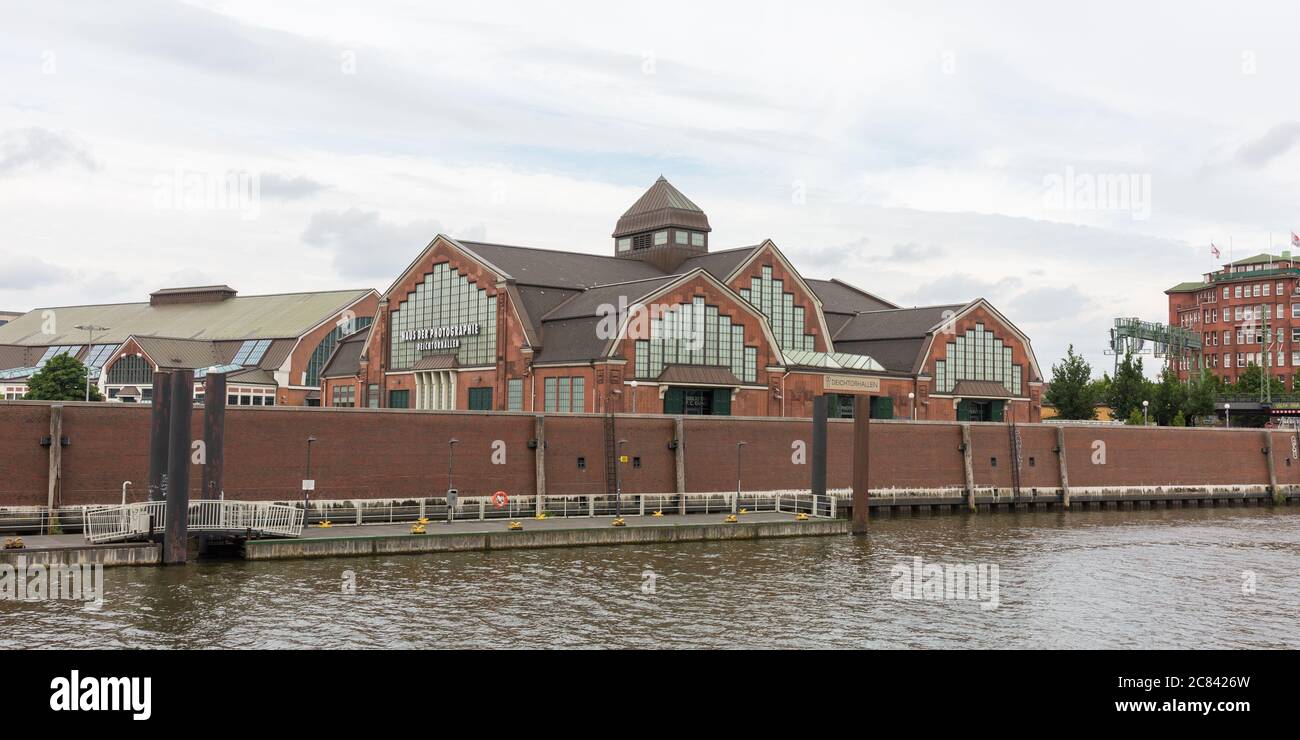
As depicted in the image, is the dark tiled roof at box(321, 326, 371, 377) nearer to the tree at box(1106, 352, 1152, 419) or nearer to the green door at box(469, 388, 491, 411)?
the green door at box(469, 388, 491, 411)

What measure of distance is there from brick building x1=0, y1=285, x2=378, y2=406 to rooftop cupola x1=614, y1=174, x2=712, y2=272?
34.7m

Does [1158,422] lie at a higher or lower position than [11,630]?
higher

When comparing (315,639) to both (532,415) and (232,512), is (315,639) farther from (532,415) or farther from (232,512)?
(532,415)

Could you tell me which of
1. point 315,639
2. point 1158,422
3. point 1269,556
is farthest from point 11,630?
point 1158,422

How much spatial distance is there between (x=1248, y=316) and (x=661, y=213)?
367 feet

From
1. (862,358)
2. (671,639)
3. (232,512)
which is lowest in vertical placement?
(671,639)

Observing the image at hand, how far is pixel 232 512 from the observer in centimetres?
4247

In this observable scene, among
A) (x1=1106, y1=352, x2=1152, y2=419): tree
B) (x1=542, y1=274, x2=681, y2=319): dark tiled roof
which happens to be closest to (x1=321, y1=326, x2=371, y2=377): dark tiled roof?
(x1=542, y1=274, x2=681, y2=319): dark tiled roof

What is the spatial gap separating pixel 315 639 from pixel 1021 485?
5762 centimetres

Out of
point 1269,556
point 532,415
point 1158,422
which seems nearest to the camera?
point 1269,556

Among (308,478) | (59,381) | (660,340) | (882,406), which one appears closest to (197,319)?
(59,381)
